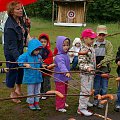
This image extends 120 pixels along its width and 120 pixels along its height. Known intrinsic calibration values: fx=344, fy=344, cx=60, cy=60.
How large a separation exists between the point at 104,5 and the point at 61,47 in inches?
980

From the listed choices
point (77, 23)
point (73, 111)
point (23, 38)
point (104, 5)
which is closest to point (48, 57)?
point (23, 38)

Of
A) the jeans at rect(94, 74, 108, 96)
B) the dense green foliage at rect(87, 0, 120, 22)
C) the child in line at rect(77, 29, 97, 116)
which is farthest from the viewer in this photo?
the dense green foliage at rect(87, 0, 120, 22)

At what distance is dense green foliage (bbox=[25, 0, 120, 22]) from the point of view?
2830cm

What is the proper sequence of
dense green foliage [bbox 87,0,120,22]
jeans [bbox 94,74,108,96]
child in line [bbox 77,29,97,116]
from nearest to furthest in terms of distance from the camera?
1. child in line [bbox 77,29,97,116]
2. jeans [bbox 94,74,108,96]
3. dense green foliage [bbox 87,0,120,22]

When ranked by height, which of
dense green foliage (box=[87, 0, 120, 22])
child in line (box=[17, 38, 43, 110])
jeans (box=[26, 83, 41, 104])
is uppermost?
dense green foliage (box=[87, 0, 120, 22])

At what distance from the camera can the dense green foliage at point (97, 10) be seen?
28.3 meters

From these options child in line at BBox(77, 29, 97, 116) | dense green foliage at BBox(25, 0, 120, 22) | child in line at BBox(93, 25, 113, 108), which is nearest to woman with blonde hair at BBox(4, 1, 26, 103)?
child in line at BBox(77, 29, 97, 116)

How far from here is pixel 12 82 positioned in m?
5.55

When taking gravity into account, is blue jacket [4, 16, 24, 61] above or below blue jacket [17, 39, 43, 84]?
above

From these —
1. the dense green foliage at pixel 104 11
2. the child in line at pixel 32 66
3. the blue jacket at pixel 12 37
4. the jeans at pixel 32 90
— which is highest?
the dense green foliage at pixel 104 11

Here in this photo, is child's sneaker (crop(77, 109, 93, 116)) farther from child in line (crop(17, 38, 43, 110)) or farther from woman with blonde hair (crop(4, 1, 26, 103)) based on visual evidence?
woman with blonde hair (crop(4, 1, 26, 103))

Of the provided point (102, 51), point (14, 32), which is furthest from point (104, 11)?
point (14, 32)

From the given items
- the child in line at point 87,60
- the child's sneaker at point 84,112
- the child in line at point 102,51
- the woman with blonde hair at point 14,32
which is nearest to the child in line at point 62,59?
the child in line at point 87,60

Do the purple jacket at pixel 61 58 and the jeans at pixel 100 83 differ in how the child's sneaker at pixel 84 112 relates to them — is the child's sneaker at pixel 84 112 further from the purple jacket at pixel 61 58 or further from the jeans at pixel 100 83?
the purple jacket at pixel 61 58
